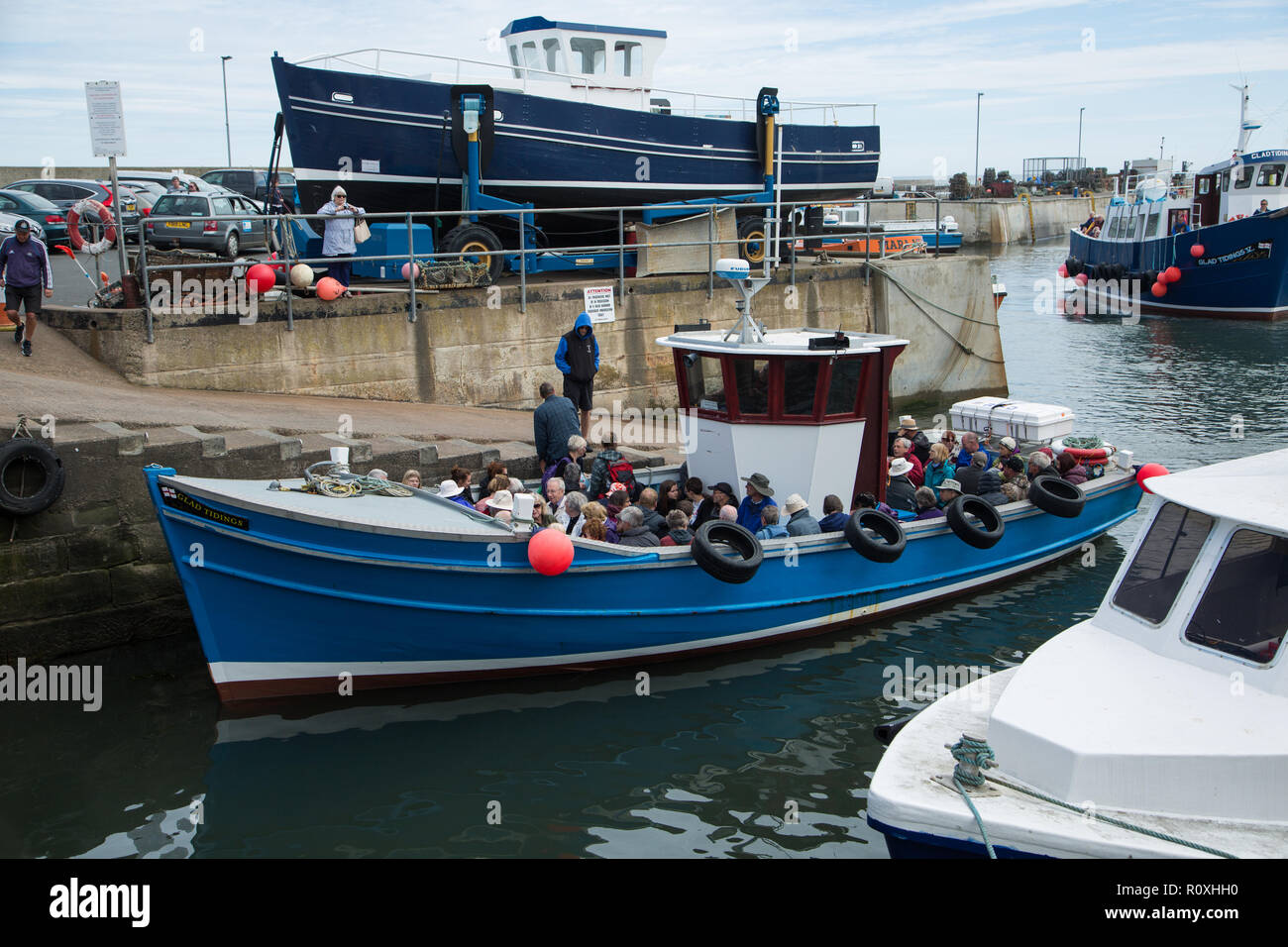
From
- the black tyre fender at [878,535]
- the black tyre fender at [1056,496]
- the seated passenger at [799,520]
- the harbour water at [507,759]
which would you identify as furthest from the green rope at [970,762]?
the black tyre fender at [1056,496]

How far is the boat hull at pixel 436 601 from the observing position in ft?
28.0

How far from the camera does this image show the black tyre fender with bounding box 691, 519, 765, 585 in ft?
30.3

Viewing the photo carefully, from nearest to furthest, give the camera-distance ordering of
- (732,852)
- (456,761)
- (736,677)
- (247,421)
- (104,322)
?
1. (732,852)
2. (456,761)
3. (736,677)
4. (247,421)
5. (104,322)

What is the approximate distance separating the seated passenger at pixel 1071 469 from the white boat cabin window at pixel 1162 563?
630 centimetres

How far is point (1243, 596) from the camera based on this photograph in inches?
232

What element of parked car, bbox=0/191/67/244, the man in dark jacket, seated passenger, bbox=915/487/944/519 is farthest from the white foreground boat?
parked car, bbox=0/191/67/244

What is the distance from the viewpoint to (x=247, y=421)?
1178 cm

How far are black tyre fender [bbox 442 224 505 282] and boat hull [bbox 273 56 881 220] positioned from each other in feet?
4.90

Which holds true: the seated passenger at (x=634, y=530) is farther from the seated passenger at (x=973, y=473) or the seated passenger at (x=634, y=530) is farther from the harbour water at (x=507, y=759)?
the seated passenger at (x=973, y=473)

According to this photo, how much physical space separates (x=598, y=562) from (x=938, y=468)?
4.64 metres

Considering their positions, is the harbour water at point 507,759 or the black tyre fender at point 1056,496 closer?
the harbour water at point 507,759
